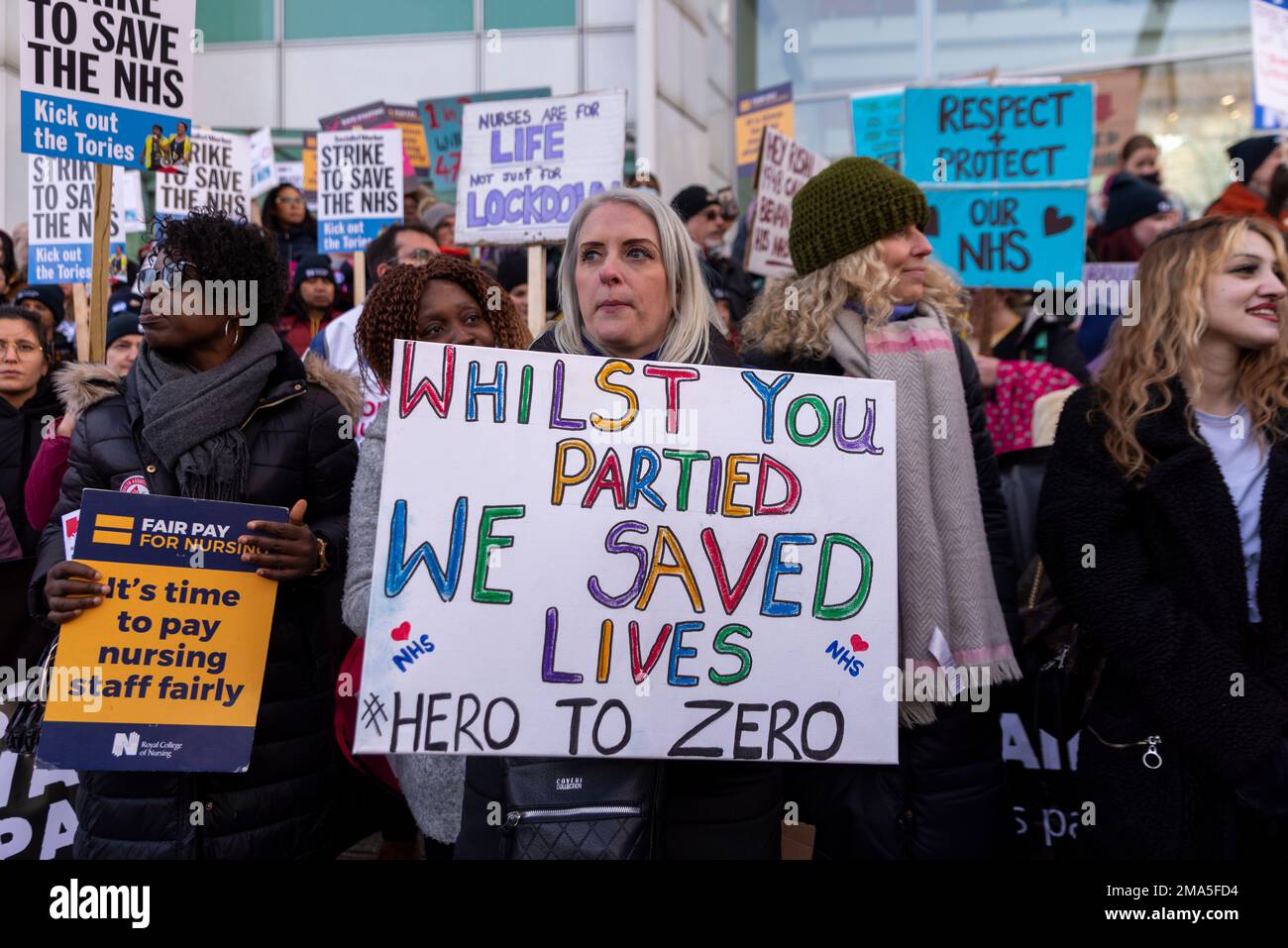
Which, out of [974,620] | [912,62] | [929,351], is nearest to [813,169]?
[929,351]

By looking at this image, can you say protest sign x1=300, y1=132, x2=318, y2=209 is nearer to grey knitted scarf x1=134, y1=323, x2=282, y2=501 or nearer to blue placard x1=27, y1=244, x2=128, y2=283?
blue placard x1=27, y1=244, x2=128, y2=283

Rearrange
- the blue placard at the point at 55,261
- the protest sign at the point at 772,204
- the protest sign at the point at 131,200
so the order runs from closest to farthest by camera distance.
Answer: the protest sign at the point at 772,204 < the blue placard at the point at 55,261 < the protest sign at the point at 131,200

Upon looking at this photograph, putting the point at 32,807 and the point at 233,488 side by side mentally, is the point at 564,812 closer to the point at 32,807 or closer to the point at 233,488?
the point at 233,488

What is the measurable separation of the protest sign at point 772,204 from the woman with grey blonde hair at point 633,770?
11.3ft

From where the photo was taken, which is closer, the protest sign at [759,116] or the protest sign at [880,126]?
the protest sign at [880,126]

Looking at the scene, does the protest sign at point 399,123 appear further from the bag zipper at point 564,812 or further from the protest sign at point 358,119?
the bag zipper at point 564,812

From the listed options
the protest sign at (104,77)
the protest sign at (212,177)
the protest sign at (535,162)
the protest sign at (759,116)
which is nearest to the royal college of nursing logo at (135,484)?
the protest sign at (104,77)

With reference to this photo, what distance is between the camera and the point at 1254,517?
2631 millimetres

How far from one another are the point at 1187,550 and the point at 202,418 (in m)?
2.25

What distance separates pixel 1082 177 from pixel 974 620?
3.18 meters

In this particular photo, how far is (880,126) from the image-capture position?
929 centimetres

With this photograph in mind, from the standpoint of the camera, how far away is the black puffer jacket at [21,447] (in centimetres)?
405

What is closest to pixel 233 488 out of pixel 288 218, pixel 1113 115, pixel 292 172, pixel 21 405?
pixel 21 405
